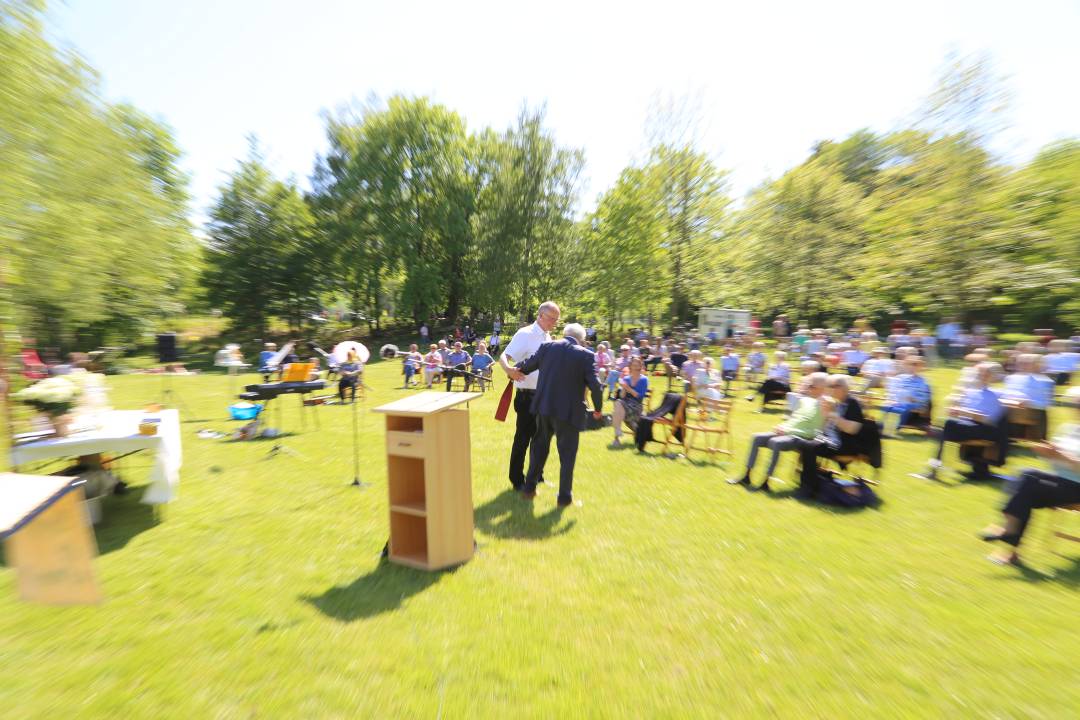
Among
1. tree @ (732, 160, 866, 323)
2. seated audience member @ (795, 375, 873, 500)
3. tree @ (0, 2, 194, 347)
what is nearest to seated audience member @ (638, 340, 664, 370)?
seated audience member @ (795, 375, 873, 500)

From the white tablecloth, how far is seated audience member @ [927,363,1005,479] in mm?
9526

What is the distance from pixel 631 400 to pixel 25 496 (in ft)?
24.7

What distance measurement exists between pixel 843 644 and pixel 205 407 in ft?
46.9

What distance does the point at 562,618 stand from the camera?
3.26 m

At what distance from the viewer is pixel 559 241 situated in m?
32.4

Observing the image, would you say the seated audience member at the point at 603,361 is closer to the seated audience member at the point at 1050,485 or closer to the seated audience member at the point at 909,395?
the seated audience member at the point at 909,395

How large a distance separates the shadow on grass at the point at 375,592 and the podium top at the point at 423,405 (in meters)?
1.33

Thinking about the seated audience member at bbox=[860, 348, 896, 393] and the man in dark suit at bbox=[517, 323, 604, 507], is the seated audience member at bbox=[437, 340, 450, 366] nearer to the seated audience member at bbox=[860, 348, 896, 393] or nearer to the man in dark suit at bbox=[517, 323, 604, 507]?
the man in dark suit at bbox=[517, 323, 604, 507]

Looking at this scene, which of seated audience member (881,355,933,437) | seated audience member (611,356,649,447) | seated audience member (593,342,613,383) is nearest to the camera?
seated audience member (611,356,649,447)

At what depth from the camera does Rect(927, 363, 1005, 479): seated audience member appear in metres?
6.53

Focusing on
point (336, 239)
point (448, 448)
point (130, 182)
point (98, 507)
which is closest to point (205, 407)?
point (130, 182)

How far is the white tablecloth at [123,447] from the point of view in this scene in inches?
162

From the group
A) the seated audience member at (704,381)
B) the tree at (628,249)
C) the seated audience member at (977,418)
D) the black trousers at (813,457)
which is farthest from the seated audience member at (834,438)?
the tree at (628,249)

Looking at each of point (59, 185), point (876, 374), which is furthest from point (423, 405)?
point (876, 374)
